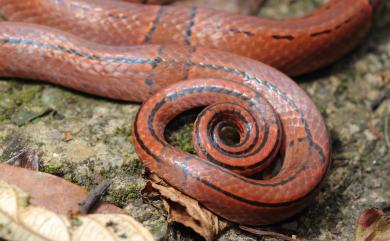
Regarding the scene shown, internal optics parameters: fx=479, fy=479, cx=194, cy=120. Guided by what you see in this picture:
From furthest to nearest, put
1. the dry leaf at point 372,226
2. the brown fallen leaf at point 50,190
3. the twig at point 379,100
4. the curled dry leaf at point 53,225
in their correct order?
1. the twig at point 379,100
2. the dry leaf at point 372,226
3. the brown fallen leaf at point 50,190
4. the curled dry leaf at point 53,225

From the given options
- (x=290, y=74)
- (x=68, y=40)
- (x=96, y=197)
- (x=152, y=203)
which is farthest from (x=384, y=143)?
(x=68, y=40)

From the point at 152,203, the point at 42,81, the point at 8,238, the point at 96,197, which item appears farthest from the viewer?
the point at 42,81

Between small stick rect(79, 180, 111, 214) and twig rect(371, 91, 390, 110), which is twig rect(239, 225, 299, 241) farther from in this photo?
twig rect(371, 91, 390, 110)

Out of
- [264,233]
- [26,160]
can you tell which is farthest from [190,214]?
[26,160]

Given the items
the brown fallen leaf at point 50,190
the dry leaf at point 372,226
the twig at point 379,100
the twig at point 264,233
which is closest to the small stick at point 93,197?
the brown fallen leaf at point 50,190

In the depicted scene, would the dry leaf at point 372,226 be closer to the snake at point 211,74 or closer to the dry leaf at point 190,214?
the snake at point 211,74

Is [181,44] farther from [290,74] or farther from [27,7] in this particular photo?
[27,7]

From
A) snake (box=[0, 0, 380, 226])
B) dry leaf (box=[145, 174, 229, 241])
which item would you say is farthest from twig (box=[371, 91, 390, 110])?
dry leaf (box=[145, 174, 229, 241])
